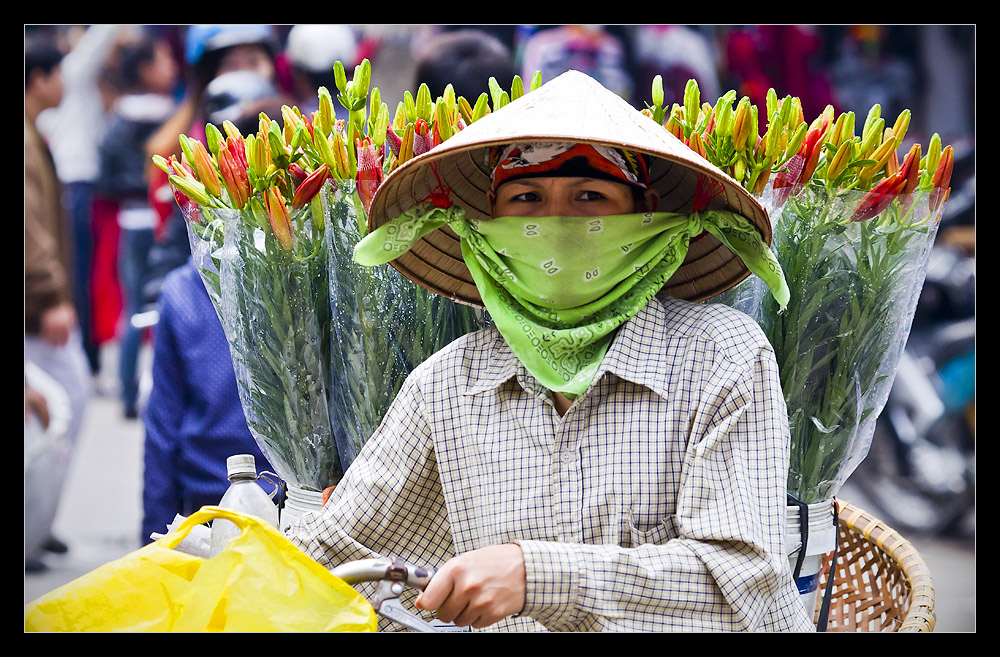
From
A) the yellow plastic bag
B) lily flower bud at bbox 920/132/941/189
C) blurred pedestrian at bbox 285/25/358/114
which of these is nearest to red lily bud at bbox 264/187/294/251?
the yellow plastic bag

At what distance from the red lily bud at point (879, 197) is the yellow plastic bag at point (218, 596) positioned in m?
1.28

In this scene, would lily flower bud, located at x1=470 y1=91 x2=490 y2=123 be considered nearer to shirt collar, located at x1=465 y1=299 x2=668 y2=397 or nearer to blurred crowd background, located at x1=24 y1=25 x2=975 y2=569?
shirt collar, located at x1=465 y1=299 x2=668 y2=397

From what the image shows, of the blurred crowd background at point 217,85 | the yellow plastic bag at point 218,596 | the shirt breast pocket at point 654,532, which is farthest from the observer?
the blurred crowd background at point 217,85

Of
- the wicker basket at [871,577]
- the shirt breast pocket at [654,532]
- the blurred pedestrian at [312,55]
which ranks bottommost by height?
the wicker basket at [871,577]

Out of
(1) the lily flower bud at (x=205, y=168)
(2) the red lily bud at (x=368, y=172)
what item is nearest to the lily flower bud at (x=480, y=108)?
(2) the red lily bud at (x=368, y=172)

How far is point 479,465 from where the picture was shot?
1.71 metres

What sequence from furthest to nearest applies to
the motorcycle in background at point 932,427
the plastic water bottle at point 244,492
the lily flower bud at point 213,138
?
the motorcycle in background at point 932,427
the lily flower bud at point 213,138
the plastic water bottle at point 244,492

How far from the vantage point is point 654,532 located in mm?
1602

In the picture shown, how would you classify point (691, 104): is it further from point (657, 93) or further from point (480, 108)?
point (480, 108)

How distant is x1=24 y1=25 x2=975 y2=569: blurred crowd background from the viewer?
4074 millimetres

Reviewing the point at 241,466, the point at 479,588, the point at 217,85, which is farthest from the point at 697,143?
the point at 217,85

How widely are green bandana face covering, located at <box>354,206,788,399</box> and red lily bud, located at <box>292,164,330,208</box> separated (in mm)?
257

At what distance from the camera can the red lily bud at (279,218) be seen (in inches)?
75.7

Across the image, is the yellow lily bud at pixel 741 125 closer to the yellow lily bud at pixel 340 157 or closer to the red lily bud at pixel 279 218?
the yellow lily bud at pixel 340 157
